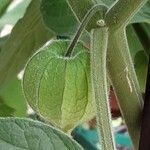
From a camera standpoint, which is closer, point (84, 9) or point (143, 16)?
point (84, 9)

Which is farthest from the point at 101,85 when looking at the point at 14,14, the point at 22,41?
Answer: the point at 14,14

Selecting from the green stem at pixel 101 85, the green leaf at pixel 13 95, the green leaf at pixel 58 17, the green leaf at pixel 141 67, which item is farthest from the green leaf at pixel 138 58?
the green stem at pixel 101 85

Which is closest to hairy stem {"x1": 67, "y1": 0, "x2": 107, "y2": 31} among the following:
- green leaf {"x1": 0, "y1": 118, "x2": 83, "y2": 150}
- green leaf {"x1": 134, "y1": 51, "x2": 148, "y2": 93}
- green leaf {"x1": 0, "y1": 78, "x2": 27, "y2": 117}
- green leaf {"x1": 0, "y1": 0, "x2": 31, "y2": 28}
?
green leaf {"x1": 0, "y1": 118, "x2": 83, "y2": 150}

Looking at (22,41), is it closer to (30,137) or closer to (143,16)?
(143,16)

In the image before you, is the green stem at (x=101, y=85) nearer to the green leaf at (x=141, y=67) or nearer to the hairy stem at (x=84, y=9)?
the hairy stem at (x=84, y=9)

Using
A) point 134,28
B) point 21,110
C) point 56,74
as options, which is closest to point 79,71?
point 56,74

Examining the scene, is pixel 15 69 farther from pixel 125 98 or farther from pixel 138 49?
pixel 125 98

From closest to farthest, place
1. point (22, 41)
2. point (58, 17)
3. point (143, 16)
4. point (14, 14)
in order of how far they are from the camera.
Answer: point (143, 16)
point (58, 17)
point (22, 41)
point (14, 14)
